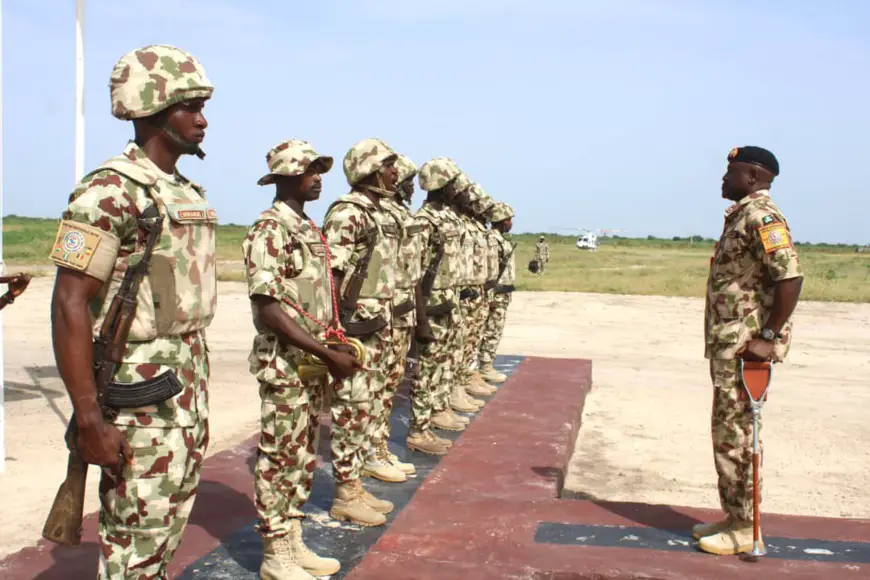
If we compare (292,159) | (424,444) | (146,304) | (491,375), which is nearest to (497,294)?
(491,375)

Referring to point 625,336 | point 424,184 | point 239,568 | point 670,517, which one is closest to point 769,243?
point 670,517

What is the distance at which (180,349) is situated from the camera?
2760mm

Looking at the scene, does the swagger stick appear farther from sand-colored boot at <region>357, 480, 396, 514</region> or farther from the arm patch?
the arm patch

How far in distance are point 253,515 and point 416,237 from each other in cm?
193

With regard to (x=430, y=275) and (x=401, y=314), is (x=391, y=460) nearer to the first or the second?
(x=401, y=314)

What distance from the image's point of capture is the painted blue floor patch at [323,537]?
4012mm

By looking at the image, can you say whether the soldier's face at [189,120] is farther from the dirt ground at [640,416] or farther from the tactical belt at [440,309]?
the tactical belt at [440,309]

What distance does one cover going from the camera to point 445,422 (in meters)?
7.25

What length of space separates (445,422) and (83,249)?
16.3 feet

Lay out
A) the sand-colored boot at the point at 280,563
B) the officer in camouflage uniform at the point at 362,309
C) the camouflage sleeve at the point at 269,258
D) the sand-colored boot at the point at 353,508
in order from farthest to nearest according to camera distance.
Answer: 1. the officer in camouflage uniform at the point at 362,309
2. the sand-colored boot at the point at 353,508
3. the sand-colored boot at the point at 280,563
4. the camouflage sleeve at the point at 269,258

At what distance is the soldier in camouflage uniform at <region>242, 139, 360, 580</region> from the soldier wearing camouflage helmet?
249 centimetres

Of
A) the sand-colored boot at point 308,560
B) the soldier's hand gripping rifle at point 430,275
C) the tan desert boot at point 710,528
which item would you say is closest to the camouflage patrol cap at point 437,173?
the soldier's hand gripping rifle at point 430,275

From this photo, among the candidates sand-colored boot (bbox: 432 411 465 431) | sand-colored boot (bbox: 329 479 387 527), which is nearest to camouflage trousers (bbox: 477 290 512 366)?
sand-colored boot (bbox: 432 411 465 431)

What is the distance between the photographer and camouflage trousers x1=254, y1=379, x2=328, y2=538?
390 cm
